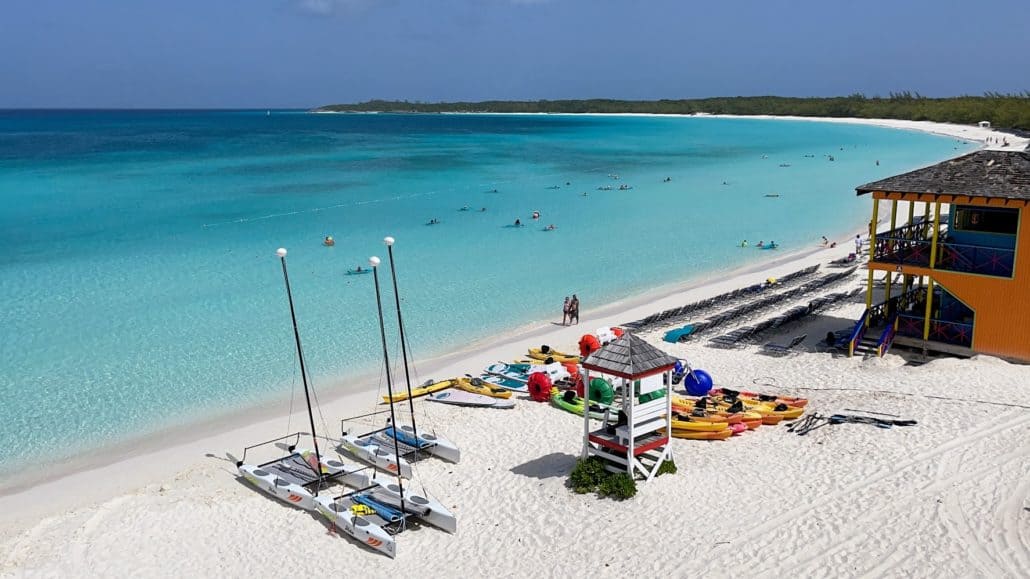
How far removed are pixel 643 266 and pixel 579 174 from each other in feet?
131

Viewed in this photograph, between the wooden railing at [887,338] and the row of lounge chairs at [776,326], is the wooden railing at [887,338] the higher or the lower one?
the higher one

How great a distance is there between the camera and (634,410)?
44.5 feet

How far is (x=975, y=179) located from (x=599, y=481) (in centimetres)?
1227

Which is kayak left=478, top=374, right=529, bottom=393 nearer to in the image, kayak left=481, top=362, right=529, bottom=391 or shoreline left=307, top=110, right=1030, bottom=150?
kayak left=481, top=362, right=529, bottom=391

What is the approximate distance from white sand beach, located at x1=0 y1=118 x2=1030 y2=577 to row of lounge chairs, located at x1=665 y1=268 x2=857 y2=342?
4703 mm

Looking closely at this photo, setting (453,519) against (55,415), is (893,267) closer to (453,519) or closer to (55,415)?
(453,519)

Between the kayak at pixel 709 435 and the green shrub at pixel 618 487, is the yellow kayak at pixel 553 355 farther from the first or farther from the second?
the green shrub at pixel 618 487

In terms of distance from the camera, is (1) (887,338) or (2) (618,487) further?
(1) (887,338)

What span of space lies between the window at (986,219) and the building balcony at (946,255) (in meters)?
0.46

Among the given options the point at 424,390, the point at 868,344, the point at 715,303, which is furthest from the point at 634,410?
the point at 715,303

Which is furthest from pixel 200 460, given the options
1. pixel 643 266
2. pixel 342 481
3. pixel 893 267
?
pixel 643 266

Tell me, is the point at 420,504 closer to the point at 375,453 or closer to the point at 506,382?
the point at 375,453

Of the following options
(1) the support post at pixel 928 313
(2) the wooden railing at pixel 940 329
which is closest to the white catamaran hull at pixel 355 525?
(1) the support post at pixel 928 313

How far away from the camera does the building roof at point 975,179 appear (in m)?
18.3
